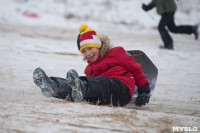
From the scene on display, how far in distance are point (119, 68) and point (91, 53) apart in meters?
0.35

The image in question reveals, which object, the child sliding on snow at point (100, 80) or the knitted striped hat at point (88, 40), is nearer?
the child sliding on snow at point (100, 80)

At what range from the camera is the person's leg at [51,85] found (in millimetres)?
2070

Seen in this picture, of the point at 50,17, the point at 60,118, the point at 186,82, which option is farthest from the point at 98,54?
the point at 50,17

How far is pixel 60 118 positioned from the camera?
1601mm

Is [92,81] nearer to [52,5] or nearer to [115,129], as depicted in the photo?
[115,129]

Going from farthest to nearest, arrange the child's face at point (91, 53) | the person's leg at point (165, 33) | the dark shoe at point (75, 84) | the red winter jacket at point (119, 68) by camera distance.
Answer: the person's leg at point (165, 33), the child's face at point (91, 53), the red winter jacket at point (119, 68), the dark shoe at point (75, 84)

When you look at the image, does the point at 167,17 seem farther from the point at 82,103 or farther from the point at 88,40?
the point at 82,103

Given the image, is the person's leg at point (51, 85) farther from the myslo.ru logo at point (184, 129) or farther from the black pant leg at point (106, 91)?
the myslo.ru logo at point (184, 129)

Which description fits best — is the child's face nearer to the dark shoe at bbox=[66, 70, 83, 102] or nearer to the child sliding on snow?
the child sliding on snow

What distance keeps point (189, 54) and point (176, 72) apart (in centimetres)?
167

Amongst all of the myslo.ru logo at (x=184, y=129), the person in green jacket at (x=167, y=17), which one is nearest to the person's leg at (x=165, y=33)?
the person in green jacket at (x=167, y=17)

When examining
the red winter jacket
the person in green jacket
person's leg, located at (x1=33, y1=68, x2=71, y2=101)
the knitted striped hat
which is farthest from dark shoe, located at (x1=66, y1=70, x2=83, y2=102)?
the person in green jacket

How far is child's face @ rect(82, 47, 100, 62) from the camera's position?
2570 mm

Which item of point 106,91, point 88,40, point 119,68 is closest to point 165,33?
point 88,40
